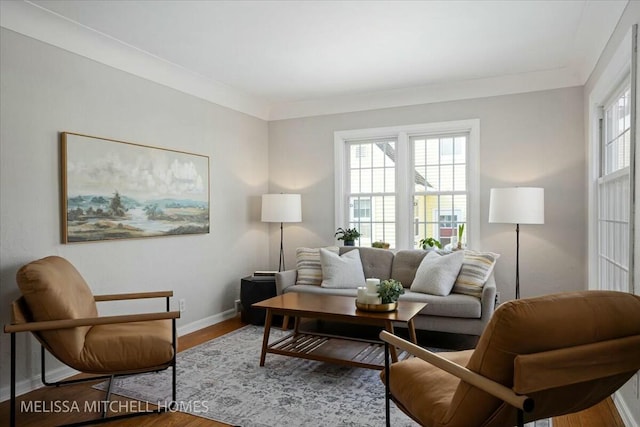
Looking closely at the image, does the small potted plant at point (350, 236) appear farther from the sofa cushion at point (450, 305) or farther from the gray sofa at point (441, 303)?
the sofa cushion at point (450, 305)

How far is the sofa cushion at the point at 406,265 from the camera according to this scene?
4.37 m

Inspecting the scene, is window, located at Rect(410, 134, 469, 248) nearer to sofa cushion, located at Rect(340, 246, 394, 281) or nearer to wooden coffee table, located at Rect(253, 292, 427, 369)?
sofa cushion, located at Rect(340, 246, 394, 281)

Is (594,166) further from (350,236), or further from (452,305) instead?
(350,236)

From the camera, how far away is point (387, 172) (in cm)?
513

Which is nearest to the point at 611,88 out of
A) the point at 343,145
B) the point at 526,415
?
the point at 526,415

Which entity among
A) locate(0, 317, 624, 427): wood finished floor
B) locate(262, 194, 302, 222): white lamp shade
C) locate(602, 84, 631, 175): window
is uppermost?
locate(602, 84, 631, 175): window

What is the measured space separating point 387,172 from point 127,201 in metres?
2.91

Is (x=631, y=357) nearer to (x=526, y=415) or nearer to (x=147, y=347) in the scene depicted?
(x=526, y=415)

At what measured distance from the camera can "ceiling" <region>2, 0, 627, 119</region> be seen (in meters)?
2.89

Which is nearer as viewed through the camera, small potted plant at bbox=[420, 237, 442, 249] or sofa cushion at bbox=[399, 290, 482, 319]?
sofa cushion at bbox=[399, 290, 482, 319]

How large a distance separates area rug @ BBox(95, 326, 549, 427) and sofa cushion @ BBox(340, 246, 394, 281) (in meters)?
1.40

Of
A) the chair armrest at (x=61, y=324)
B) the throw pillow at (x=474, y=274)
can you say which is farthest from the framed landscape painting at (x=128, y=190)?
the throw pillow at (x=474, y=274)

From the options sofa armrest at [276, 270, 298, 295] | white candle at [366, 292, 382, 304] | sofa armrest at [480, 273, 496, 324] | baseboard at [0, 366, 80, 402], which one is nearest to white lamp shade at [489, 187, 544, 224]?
sofa armrest at [480, 273, 496, 324]

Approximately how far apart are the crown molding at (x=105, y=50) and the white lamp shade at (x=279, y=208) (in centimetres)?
114
